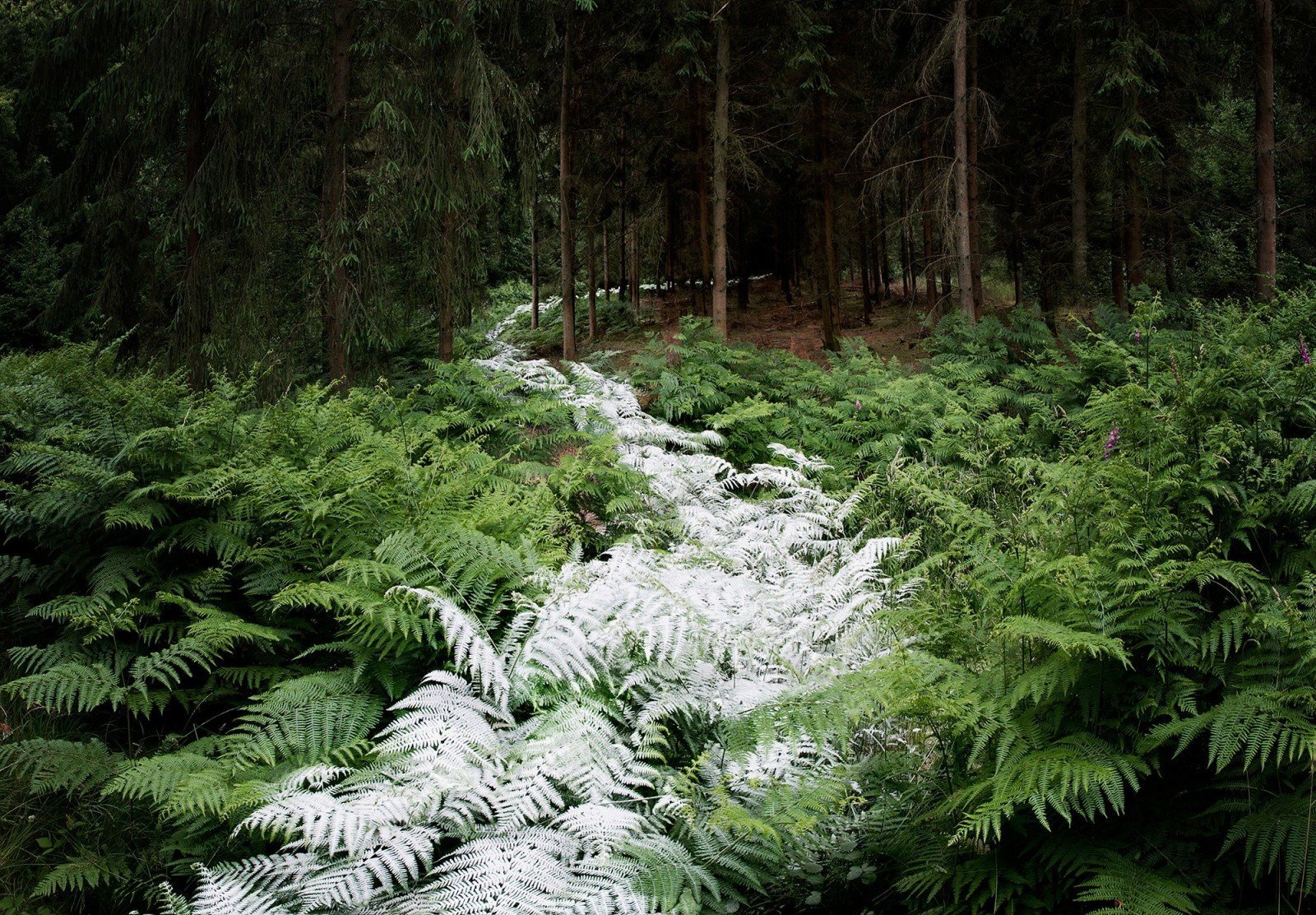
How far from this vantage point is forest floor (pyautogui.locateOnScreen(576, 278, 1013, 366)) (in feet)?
50.9

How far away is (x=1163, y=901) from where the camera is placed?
5.68 feet

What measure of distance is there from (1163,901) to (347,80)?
31.6 ft

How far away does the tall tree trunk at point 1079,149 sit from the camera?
1271 centimetres

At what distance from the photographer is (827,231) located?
48.4ft

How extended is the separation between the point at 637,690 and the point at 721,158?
36.8 ft

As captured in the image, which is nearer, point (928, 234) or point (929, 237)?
point (928, 234)

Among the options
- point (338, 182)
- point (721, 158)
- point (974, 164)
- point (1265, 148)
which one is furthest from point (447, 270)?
point (1265, 148)

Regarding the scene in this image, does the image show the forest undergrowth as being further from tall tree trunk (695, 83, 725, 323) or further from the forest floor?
tall tree trunk (695, 83, 725, 323)

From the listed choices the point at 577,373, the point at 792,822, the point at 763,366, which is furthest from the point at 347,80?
the point at 792,822

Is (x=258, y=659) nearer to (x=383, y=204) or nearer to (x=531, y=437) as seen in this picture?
(x=531, y=437)

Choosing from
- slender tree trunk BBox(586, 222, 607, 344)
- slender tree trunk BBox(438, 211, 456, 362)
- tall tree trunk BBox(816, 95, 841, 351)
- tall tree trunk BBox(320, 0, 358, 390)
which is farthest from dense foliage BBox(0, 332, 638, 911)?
slender tree trunk BBox(586, 222, 607, 344)

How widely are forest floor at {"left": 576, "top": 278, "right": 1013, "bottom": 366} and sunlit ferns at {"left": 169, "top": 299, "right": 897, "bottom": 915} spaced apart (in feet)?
37.4

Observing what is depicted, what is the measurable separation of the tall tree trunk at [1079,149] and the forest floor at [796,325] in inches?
62.6

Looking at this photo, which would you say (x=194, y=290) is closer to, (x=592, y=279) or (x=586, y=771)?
(x=586, y=771)
